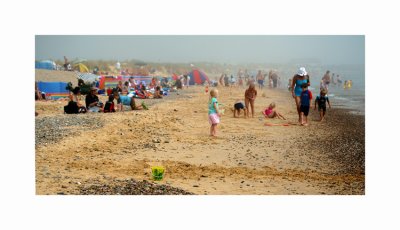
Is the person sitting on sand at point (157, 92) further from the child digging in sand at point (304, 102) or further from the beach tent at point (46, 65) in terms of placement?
the child digging in sand at point (304, 102)

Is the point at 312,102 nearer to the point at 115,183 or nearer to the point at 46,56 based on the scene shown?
the point at 115,183

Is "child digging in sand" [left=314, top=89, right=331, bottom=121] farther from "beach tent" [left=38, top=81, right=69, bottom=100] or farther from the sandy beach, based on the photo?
"beach tent" [left=38, top=81, right=69, bottom=100]

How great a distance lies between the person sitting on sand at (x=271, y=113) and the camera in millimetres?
11352

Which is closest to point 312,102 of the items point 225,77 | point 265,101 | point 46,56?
point 265,101

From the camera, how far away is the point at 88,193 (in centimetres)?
962

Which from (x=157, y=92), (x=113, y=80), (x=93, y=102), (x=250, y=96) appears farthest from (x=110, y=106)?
(x=250, y=96)

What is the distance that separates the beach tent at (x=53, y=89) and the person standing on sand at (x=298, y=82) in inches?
189

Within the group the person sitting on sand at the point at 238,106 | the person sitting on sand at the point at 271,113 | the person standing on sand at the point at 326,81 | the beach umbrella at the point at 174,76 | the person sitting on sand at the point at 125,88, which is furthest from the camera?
the person sitting on sand at the point at 125,88

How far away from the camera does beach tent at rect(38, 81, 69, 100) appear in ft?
40.3

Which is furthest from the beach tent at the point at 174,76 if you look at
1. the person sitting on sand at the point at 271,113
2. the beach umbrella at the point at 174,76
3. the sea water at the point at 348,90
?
the sea water at the point at 348,90

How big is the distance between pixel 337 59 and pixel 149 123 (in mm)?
3866

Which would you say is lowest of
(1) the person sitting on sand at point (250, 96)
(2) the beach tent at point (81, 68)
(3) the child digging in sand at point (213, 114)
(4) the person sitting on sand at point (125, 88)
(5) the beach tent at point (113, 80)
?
(3) the child digging in sand at point (213, 114)

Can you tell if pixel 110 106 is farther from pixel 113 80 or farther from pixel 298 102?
pixel 298 102

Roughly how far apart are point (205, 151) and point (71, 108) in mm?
3388
